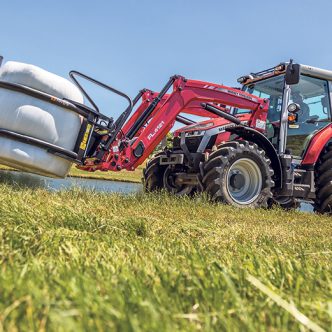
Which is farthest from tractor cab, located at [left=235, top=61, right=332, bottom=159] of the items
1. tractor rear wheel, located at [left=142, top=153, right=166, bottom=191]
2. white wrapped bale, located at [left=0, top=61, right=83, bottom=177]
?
white wrapped bale, located at [left=0, top=61, right=83, bottom=177]

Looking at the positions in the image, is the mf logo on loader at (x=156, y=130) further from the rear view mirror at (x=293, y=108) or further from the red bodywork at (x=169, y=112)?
the rear view mirror at (x=293, y=108)

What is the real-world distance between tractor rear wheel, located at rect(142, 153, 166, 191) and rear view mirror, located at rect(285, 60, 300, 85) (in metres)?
2.47

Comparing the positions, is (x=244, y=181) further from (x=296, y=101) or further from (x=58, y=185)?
(x=58, y=185)

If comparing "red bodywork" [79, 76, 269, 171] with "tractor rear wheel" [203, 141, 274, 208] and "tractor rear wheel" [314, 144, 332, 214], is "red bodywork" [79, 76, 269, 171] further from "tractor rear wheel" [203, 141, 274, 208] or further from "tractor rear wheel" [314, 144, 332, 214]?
"tractor rear wheel" [314, 144, 332, 214]

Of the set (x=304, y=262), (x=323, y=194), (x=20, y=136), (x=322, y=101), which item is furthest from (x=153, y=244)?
(x=322, y=101)

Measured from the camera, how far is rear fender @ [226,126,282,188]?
252 inches

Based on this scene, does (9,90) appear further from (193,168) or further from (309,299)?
(309,299)

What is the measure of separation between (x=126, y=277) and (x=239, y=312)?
39 centimetres

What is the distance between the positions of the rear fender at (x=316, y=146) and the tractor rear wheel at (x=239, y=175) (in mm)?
984

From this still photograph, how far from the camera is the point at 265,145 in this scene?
6.55 m

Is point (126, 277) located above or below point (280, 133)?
below

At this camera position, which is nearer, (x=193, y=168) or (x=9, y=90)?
(x=9, y=90)

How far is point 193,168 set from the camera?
247 inches

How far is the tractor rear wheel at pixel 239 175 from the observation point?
225 inches
